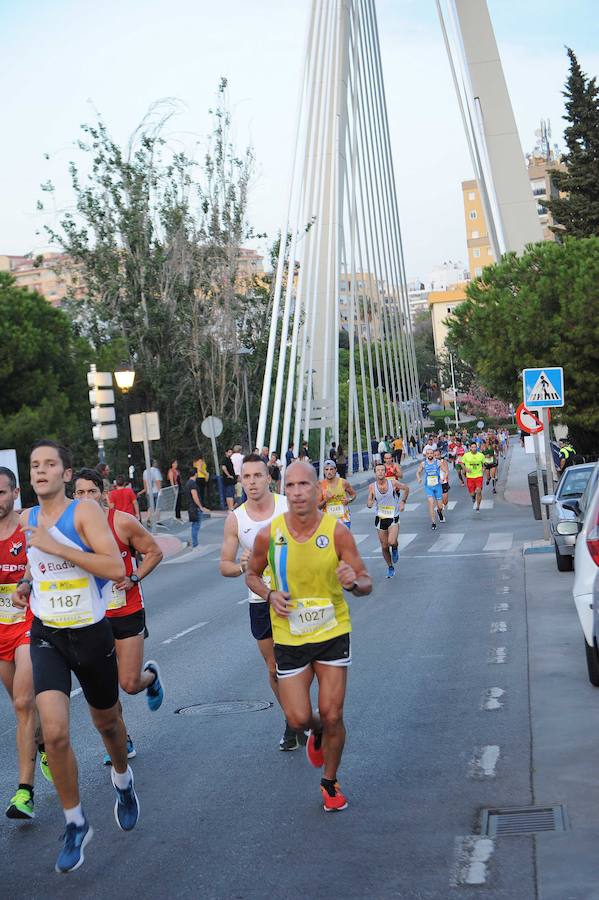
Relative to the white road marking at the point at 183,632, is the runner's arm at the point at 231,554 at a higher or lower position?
higher

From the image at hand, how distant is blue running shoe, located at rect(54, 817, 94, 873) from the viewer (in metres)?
5.95

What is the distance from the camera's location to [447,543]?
25.8 metres

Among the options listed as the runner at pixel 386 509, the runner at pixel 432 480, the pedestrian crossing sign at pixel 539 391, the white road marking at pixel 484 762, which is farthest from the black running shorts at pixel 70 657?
the runner at pixel 432 480

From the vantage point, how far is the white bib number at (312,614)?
6.93 metres

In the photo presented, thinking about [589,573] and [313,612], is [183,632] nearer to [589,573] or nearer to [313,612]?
[589,573]

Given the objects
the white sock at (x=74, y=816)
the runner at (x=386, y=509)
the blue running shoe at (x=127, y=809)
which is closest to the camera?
the white sock at (x=74, y=816)

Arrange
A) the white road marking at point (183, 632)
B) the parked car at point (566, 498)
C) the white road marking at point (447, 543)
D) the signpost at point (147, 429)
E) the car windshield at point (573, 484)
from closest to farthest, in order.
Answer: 1. the white road marking at point (183, 632)
2. the parked car at point (566, 498)
3. the car windshield at point (573, 484)
4. the white road marking at point (447, 543)
5. the signpost at point (147, 429)

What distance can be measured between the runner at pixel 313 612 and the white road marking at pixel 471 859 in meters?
0.89

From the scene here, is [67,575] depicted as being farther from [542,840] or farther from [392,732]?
[392,732]

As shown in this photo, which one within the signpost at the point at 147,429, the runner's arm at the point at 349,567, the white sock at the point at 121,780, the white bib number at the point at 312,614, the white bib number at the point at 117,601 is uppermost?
the signpost at the point at 147,429

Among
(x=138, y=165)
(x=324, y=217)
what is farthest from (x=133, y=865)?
(x=324, y=217)

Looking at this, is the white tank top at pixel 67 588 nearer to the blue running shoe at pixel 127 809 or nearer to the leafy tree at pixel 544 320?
the blue running shoe at pixel 127 809

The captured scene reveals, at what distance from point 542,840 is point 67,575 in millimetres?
2445

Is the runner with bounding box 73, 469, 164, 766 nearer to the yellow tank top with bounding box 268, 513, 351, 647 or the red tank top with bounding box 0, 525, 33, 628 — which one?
the red tank top with bounding box 0, 525, 33, 628
